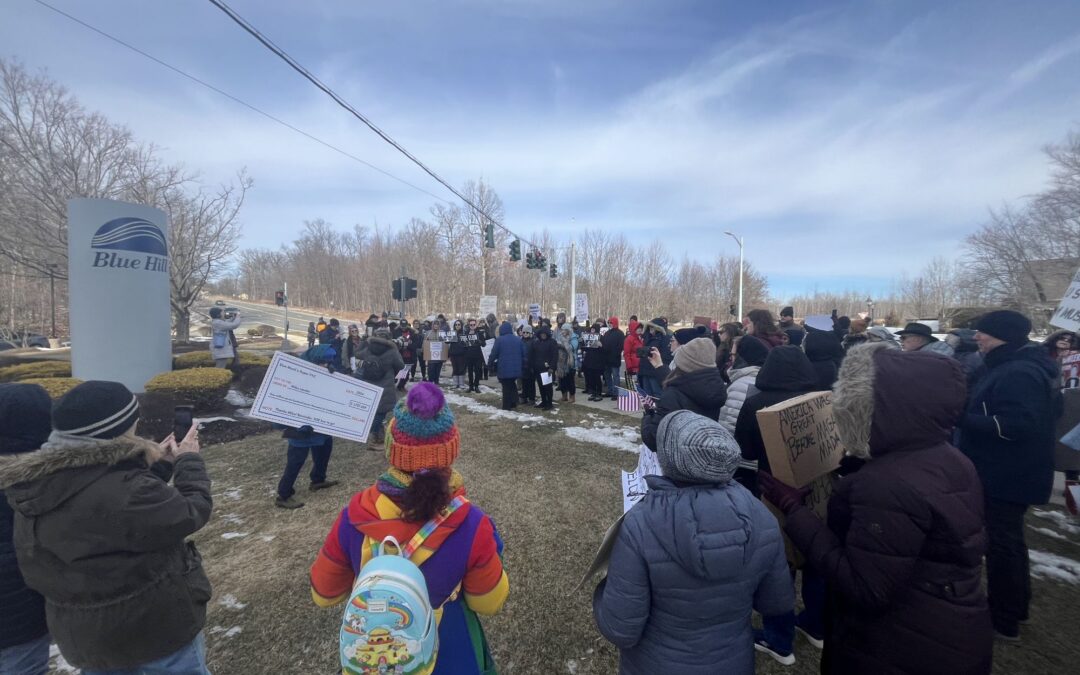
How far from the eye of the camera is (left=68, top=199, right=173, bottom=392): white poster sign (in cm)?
906

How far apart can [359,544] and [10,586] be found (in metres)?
1.58

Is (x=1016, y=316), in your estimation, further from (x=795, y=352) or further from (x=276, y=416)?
(x=276, y=416)

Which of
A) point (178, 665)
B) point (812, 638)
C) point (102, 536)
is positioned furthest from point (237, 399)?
point (812, 638)

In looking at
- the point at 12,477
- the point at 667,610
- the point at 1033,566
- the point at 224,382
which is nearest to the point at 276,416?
the point at 12,477

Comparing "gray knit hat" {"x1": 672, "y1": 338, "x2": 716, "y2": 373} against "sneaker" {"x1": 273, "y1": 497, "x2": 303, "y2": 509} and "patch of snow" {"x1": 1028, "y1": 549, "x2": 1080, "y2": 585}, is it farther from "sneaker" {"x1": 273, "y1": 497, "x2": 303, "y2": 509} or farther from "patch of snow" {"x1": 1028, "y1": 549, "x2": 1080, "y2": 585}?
"sneaker" {"x1": 273, "y1": 497, "x2": 303, "y2": 509}

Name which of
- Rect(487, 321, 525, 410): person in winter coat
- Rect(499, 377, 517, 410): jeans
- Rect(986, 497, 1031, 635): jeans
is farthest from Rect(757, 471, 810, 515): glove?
Rect(499, 377, 517, 410): jeans

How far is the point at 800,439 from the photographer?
7.61ft

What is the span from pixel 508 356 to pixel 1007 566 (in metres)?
7.85

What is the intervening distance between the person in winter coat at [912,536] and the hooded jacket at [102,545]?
2588 mm

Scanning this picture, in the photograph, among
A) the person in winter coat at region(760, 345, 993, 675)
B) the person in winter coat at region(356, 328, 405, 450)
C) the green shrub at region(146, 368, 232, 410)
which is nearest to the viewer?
the person in winter coat at region(760, 345, 993, 675)

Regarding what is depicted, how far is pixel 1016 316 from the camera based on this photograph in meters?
3.14

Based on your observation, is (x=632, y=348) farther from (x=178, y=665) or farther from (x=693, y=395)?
(x=178, y=665)

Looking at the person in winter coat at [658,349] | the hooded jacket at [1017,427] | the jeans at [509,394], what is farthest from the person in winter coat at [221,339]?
the hooded jacket at [1017,427]

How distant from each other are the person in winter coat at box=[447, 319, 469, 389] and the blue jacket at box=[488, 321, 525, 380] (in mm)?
2188
